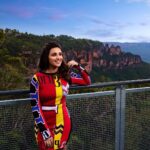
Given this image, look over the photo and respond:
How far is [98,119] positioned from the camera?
14.2ft

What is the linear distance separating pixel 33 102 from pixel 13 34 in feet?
166

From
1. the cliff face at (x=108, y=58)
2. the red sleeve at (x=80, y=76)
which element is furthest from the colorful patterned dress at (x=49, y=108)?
the cliff face at (x=108, y=58)

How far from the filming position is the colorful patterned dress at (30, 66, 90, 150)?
11.3 feet

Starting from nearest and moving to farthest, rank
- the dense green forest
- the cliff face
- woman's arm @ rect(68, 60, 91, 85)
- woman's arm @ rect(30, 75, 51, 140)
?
woman's arm @ rect(30, 75, 51, 140) < woman's arm @ rect(68, 60, 91, 85) < the dense green forest < the cliff face

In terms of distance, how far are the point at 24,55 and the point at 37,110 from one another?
44.8 meters

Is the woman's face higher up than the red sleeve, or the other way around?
the woman's face

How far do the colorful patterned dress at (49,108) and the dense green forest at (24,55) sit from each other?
579 cm

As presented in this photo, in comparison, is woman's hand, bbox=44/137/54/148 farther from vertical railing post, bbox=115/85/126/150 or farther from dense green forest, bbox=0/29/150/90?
dense green forest, bbox=0/29/150/90

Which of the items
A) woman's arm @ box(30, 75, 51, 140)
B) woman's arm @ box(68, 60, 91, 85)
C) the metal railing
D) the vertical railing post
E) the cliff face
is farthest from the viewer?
the cliff face

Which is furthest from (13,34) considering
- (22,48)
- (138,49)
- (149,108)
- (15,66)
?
(138,49)

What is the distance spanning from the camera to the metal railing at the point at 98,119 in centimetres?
379

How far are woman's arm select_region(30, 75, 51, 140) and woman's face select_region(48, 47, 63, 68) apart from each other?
26 cm

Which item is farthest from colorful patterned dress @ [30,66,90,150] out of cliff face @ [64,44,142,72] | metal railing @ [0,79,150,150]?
cliff face @ [64,44,142,72]

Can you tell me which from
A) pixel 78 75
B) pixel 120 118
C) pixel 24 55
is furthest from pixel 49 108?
pixel 24 55
